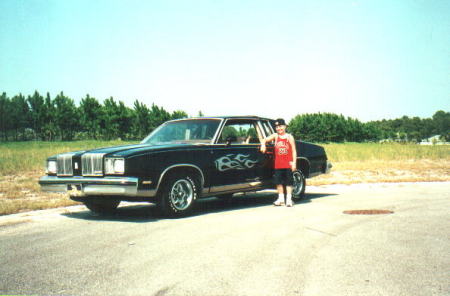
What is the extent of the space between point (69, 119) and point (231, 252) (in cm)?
8978

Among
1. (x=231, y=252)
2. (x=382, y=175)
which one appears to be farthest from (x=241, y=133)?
(x=382, y=175)

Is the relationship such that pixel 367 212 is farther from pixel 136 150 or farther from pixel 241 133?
pixel 136 150

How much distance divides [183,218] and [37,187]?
21.3 ft

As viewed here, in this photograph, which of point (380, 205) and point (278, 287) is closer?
point (278, 287)

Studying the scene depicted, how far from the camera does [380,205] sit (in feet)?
29.6

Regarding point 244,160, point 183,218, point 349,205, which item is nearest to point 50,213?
point 183,218

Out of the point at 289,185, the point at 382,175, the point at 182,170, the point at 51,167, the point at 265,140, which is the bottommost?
the point at 382,175

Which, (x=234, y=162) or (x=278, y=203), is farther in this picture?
(x=278, y=203)

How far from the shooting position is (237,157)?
29.0 feet

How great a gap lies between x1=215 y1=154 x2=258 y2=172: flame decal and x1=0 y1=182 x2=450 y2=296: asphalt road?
81cm

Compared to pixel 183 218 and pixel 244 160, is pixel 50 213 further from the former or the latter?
pixel 244 160

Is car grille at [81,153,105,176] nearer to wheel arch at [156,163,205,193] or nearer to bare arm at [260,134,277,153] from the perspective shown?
wheel arch at [156,163,205,193]

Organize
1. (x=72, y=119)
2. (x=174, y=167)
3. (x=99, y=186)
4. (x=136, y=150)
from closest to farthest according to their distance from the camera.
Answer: (x=99, y=186) → (x=136, y=150) → (x=174, y=167) → (x=72, y=119)

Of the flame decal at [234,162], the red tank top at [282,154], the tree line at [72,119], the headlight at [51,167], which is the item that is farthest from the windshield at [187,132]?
the tree line at [72,119]
